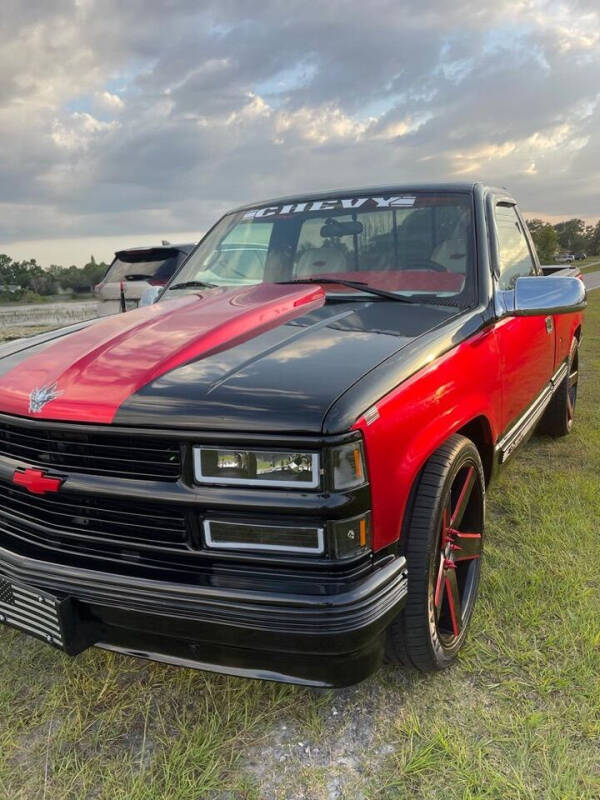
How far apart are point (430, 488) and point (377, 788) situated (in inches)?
34.7

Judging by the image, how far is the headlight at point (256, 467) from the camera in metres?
1.60

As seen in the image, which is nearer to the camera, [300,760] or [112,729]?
[300,760]

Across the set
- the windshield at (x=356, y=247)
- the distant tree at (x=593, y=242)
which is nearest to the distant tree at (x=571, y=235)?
the distant tree at (x=593, y=242)

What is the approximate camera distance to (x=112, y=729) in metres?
2.04

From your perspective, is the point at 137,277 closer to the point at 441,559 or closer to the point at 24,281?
the point at 441,559

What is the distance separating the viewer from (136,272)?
8750mm

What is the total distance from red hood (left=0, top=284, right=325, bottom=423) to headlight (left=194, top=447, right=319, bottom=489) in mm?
334

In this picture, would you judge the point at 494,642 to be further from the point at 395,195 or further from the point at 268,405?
the point at 395,195

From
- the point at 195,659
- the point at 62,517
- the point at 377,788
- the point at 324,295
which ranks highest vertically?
the point at 324,295

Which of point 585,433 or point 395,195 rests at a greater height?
point 395,195

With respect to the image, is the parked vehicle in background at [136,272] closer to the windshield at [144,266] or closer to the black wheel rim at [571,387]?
the windshield at [144,266]

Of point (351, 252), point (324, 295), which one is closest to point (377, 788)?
point (324, 295)

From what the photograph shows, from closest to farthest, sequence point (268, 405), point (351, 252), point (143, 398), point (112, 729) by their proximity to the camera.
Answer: point (268, 405)
point (143, 398)
point (112, 729)
point (351, 252)

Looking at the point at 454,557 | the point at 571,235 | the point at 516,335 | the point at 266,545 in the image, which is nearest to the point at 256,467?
the point at 266,545
